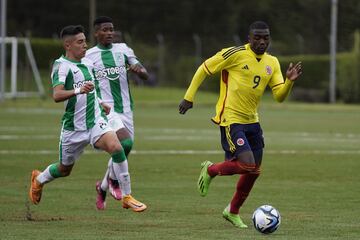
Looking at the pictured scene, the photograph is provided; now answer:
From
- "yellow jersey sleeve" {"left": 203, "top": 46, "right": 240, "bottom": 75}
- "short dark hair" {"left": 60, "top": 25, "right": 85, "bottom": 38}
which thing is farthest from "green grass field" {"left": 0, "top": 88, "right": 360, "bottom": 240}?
"short dark hair" {"left": 60, "top": 25, "right": 85, "bottom": 38}

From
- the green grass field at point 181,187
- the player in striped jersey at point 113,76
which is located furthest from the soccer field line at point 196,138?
the player in striped jersey at point 113,76

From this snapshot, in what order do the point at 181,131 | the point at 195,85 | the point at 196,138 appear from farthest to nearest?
the point at 181,131
the point at 196,138
the point at 195,85

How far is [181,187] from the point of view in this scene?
16484mm

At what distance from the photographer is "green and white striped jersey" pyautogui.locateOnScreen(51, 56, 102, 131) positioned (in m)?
12.7

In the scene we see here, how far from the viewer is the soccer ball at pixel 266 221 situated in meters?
11.1

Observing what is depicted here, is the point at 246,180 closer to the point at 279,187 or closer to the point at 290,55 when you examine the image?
the point at 279,187

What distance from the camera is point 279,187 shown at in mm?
16484

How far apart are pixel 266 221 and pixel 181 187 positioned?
17.9 ft

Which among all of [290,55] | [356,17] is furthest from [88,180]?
[356,17]

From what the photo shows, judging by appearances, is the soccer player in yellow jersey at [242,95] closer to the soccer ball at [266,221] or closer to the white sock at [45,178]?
the soccer ball at [266,221]

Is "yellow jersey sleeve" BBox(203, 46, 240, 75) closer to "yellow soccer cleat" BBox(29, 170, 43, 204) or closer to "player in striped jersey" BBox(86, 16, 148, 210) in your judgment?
"player in striped jersey" BBox(86, 16, 148, 210)

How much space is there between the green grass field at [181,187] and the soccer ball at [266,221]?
0.12m

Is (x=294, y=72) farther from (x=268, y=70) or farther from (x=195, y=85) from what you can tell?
(x=195, y=85)

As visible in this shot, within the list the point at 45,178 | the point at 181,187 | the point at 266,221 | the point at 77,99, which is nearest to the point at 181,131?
the point at 181,187
